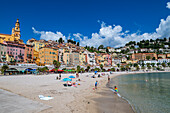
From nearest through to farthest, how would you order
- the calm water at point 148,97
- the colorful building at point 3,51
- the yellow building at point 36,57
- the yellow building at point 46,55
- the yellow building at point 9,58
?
the calm water at point 148,97
the colorful building at point 3,51
the yellow building at point 9,58
the yellow building at point 46,55
the yellow building at point 36,57

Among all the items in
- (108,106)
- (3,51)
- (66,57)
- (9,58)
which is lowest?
(108,106)

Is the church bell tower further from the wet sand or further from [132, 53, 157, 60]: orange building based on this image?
[132, 53, 157, 60]: orange building

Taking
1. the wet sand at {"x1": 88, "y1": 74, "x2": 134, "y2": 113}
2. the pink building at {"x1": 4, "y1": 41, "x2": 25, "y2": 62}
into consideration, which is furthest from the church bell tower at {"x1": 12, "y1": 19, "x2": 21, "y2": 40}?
the wet sand at {"x1": 88, "y1": 74, "x2": 134, "y2": 113}

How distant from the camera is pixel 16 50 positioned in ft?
217

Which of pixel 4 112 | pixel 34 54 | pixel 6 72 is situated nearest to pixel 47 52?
pixel 34 54

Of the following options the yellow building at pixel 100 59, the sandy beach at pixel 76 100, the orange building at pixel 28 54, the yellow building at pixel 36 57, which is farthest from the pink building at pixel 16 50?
the yellow building at pixel 100 59

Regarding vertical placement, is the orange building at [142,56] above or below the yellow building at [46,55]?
above

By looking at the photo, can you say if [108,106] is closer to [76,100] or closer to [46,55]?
[76,100]

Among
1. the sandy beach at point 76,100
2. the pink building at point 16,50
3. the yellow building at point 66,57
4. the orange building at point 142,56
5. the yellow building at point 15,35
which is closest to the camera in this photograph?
the sandy beach at point 76,100

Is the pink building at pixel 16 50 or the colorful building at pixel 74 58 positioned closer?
the pink building at pixel 16 50

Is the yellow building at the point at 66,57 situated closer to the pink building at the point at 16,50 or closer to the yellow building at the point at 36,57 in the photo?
the yellow building at the point at 36,57

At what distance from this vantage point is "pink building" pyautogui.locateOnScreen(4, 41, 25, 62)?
207 ft

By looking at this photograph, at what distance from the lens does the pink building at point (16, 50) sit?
63131mm

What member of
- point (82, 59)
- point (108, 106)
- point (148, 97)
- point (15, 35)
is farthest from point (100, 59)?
point (108, 106)
